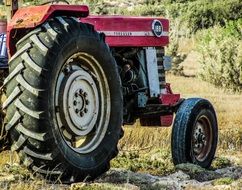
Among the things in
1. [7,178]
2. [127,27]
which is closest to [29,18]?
[7,178]

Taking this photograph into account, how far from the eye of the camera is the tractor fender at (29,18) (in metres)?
5.54

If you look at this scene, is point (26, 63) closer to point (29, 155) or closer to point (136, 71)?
point (29, 155)

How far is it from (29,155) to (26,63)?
72 centimetres

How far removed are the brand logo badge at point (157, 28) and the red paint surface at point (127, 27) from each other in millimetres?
45

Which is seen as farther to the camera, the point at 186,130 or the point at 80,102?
the point at 186,130

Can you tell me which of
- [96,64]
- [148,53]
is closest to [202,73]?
[148,53]

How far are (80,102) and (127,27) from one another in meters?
2.10

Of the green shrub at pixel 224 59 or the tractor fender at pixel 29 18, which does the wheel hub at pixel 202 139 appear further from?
the green shrub at pixel 224 59

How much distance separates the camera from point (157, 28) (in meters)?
8.30

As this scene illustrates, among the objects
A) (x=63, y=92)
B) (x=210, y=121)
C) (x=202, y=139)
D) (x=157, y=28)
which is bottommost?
(x=202, y=139)

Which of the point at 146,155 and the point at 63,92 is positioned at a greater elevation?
Answer: the point at 63,92

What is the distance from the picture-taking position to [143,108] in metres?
8.05

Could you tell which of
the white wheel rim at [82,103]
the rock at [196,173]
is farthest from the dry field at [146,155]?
the white wheel rim at [82,103]

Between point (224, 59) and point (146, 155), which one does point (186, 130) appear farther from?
point (224, 59)
